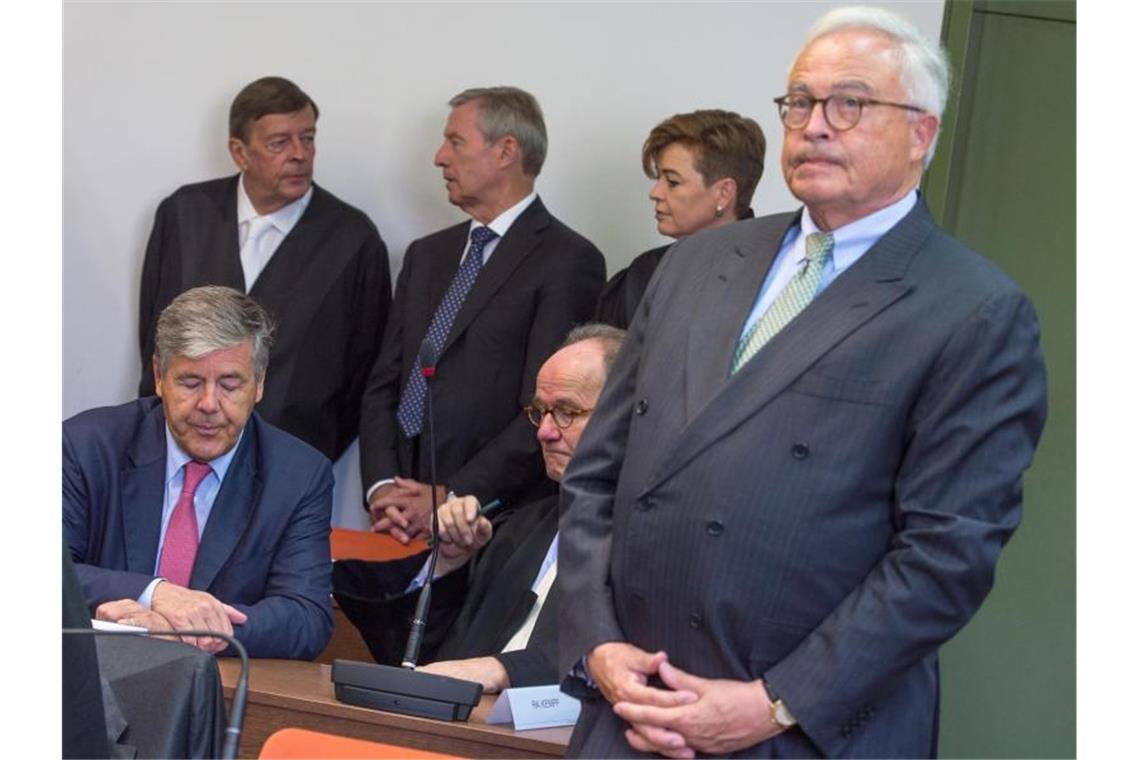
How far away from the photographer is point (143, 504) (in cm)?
342

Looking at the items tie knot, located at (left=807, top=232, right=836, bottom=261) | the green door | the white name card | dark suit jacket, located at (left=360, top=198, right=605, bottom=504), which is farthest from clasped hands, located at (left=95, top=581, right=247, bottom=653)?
the green door

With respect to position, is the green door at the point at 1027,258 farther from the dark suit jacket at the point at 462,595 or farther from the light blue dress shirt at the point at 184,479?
the light blue dress shirt at the point at 184,479

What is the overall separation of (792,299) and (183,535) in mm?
1539

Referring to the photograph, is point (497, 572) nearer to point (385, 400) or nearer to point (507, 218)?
point (385, 400)

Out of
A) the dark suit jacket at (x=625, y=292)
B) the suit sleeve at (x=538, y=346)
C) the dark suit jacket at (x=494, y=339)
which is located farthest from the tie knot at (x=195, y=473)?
the dark suit jacket at (x=625, y=292)

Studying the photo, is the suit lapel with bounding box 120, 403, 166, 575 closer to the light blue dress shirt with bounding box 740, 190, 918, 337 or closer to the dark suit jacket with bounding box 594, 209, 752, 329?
the dark suit jacket with bounding box 594, 209, 752, 329

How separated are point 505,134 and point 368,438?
823 mm

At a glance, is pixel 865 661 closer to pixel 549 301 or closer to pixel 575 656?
pixel 575 656

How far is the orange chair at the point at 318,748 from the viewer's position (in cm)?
223

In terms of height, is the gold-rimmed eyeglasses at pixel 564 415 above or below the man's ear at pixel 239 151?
below

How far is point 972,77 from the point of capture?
4.76 m

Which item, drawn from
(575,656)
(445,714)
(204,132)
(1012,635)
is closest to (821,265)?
(575,656)

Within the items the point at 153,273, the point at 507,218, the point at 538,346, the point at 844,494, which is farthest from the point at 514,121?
the point at 844,494

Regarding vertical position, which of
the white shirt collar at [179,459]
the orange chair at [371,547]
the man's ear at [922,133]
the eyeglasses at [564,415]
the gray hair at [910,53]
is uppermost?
the gray hair at [910,53]
